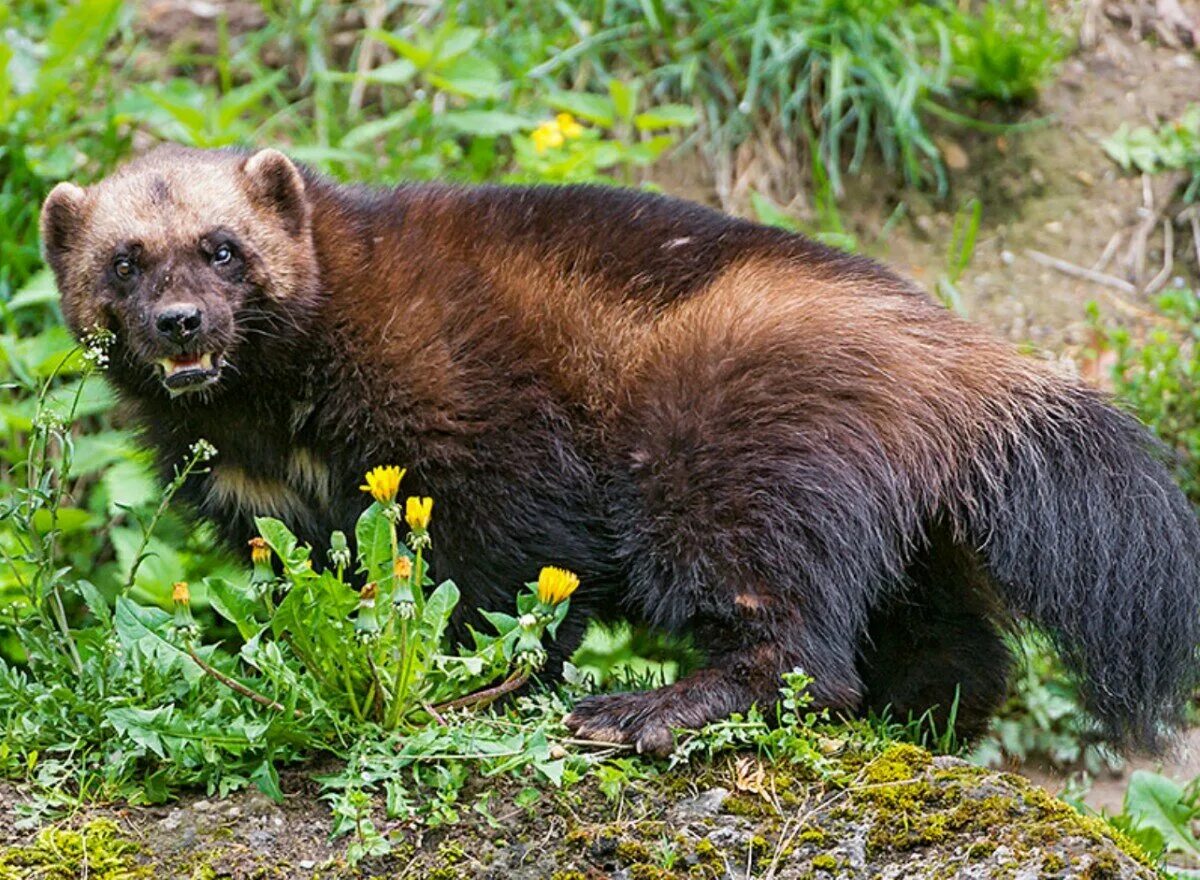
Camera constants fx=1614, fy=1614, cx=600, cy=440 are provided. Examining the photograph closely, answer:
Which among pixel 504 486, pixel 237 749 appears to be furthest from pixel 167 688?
pixel 504 486

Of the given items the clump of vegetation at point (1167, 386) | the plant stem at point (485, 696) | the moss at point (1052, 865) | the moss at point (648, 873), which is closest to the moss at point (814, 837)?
the moss at point (648, 873)

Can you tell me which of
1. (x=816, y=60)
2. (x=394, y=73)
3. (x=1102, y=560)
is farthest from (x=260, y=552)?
(x=816, y=60)

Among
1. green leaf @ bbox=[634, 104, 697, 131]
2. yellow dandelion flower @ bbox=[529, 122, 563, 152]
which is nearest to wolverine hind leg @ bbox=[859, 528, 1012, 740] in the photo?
yellow dandelion flower @ bbox=[529, 122, 563, 152]

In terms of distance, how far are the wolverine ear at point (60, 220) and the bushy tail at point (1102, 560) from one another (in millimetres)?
2586

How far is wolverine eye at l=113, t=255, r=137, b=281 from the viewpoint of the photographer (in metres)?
4.38

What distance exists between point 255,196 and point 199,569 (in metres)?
1.91

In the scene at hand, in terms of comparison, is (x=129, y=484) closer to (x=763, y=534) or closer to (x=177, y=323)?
(x=177, y=323)

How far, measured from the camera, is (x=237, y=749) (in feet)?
11.3

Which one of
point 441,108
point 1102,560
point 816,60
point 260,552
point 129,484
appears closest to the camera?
point 260,552

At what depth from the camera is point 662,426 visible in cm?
431

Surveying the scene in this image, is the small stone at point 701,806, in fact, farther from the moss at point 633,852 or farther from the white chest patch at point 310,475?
the white chest patch at point 310,475

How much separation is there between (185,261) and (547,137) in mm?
2389

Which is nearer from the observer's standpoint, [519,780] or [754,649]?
[519,780]

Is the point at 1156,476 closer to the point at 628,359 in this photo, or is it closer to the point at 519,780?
the point at 628,359
